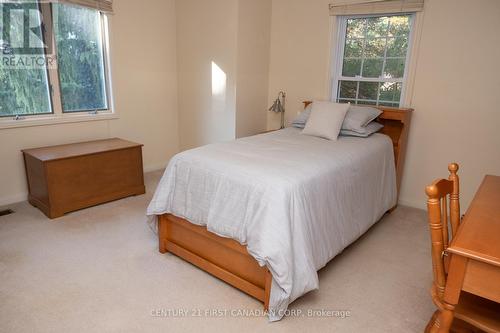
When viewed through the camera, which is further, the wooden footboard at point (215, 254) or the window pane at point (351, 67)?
the window pane at point (351, 67)

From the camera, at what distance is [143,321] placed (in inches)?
72.8

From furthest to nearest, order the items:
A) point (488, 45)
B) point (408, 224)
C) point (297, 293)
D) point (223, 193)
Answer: point (408, 224) → point (488, 45) → point (223, 193) → point (297, 293)

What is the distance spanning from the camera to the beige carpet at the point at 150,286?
72.8 inches

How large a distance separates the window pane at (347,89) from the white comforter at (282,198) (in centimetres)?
108

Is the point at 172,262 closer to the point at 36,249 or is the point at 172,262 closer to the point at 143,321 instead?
the point at 143,321

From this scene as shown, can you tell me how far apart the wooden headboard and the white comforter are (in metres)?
0.52

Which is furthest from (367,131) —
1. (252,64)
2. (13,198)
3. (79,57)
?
(13,198)

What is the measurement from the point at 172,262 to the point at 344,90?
262cm

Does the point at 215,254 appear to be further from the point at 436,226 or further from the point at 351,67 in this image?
the point at 351,67

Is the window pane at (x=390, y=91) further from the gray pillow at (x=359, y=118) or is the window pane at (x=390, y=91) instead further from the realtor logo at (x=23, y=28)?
the realtor logo at (x=23, y=28)

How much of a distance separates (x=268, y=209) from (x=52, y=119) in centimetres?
272

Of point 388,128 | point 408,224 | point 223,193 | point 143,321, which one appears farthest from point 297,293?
point 388,128

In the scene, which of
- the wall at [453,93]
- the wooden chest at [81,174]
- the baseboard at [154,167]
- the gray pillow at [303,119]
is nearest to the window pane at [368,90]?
the wall at [453,93]

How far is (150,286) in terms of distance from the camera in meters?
2.15
